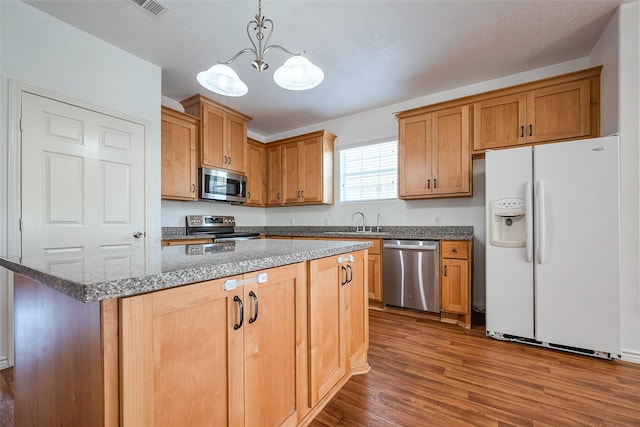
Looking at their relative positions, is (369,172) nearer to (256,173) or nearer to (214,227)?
(256,173)

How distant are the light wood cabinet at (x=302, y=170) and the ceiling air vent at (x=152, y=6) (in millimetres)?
2388

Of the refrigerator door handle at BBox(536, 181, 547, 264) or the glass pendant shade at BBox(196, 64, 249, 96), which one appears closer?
the glass pendant shade at BBox(196, 64, 249, 96)

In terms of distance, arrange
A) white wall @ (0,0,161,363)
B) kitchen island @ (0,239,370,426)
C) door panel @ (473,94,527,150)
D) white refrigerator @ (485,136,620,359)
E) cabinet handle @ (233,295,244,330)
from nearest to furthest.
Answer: kitchen island @ (0,239,370,426) → cabinet handle @ (233,295,244,330) → white wall @ (0,0,161,363) → white refrigerator @ (485,136,620,359) → door panel @ (473,94,527,150)

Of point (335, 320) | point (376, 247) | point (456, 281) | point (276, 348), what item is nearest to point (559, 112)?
point (456, 281)

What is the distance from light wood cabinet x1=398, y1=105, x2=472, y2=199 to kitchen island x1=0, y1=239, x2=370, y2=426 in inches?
87.1

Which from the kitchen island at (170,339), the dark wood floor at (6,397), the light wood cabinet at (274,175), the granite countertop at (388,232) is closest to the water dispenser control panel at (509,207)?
the granite countertop at (388,232)

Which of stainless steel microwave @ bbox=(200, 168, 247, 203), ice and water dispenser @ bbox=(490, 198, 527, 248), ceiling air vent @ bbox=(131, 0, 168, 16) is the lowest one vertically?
ice and water dispenser @ bbox=(490, 198, 527, 248)

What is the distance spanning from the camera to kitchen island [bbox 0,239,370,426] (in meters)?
0.69

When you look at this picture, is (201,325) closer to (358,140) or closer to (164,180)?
(164,180)

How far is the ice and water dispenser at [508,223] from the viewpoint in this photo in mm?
2402

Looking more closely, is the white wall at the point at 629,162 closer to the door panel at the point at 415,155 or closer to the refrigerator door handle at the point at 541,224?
the refrigerator door handle at the point at 541,224

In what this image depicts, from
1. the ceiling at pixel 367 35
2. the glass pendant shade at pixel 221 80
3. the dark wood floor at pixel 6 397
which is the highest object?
the ceiling at pixel 367 35

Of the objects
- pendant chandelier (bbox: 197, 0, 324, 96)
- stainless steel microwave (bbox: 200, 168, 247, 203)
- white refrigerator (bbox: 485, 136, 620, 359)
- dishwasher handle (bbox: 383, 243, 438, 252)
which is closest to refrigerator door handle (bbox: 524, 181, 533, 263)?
white refrigerator (bbox: 485, 136, 620, 359)

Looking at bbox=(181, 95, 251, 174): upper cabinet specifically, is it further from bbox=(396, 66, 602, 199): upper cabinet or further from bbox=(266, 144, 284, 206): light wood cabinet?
bbox=(396, 66, 602, 199): upper cabinet
